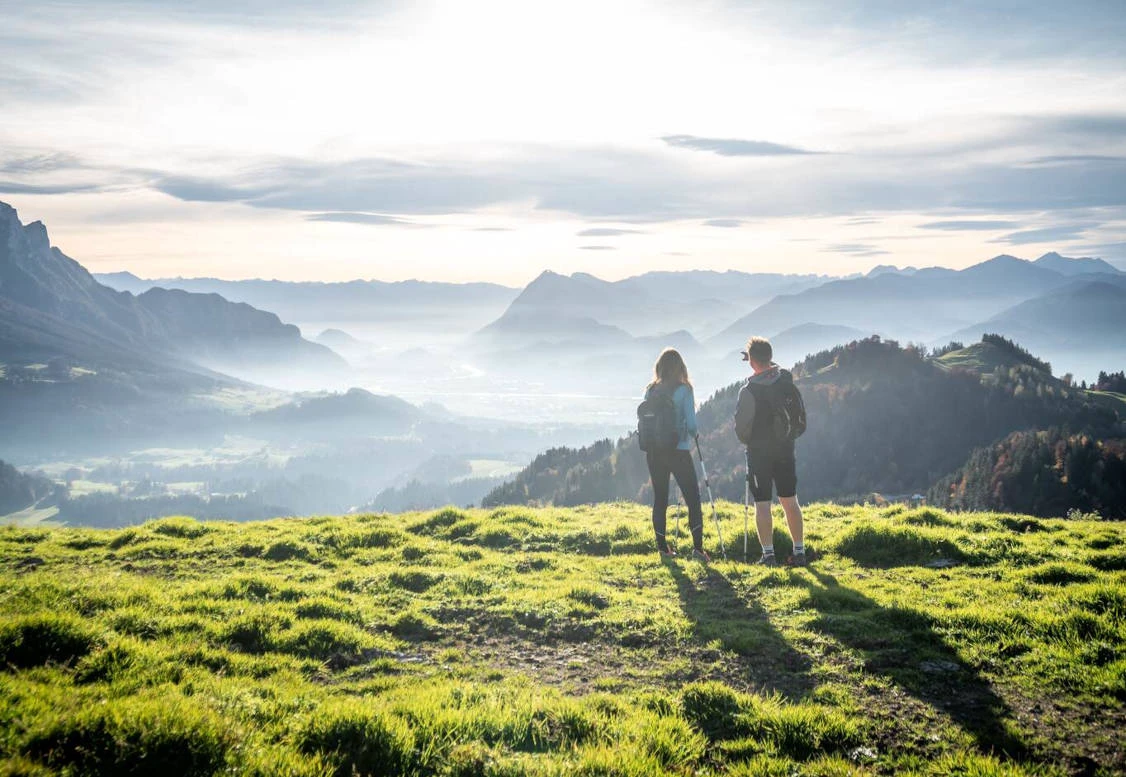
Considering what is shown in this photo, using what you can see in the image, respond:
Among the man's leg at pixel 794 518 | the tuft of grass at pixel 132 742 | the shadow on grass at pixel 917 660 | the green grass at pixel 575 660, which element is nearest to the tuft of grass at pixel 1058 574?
the green grass at pixel 575 660

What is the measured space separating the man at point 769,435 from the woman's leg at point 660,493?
2145 mm

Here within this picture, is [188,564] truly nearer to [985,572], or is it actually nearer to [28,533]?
[28,533]

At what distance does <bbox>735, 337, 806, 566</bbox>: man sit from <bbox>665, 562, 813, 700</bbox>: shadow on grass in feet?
6.48

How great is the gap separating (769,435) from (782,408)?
634 millimetres

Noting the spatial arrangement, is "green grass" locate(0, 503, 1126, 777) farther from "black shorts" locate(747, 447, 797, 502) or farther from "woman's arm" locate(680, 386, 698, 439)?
"woman's arm" locate(680, 386, 698, 439)

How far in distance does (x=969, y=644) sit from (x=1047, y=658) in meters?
0.92

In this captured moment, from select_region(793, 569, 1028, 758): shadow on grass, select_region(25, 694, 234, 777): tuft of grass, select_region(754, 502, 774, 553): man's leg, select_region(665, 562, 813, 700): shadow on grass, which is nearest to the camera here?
select_region(25, 694, 234, 777): tuft of grass

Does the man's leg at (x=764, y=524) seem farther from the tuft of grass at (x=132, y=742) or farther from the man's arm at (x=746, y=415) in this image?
the tuft of grass at (x=132, y=742)

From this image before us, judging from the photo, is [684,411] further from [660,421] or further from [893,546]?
[893,546]

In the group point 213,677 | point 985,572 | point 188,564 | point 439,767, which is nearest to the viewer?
point 439,767

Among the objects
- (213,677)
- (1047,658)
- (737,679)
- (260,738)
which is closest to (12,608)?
(213,677)

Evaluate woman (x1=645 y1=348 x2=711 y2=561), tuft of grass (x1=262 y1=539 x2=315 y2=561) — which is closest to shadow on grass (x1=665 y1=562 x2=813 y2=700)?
woman (x1=645 y1=348 x2=711 y2=561)

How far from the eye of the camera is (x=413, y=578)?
1407 centimetres

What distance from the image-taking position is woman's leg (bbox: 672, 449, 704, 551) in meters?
15.8
